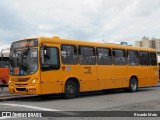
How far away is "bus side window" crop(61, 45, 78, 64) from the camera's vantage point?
59.9ft

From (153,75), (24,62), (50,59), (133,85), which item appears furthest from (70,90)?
(153,75)

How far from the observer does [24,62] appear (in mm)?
17344

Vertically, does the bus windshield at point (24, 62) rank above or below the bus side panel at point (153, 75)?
above

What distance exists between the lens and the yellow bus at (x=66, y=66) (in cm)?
1703

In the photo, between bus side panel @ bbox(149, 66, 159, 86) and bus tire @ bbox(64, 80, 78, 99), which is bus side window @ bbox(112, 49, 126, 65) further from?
bus tire @ bbox(64, 80, 78, 99)

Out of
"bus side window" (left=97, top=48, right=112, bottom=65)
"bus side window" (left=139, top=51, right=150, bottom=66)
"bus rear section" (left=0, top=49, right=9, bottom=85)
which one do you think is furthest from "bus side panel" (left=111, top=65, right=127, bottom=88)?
"bus rear section" (left=0, top=49, right=9, bottom=85)

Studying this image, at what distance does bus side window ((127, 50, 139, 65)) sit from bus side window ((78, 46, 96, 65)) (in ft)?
13.9

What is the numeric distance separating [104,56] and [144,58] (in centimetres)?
533

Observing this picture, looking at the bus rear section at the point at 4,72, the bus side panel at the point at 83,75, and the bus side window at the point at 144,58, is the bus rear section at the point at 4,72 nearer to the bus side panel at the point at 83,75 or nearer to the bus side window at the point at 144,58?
the bus side panel at the point at 83,75

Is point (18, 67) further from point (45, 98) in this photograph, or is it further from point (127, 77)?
point (127, 77)

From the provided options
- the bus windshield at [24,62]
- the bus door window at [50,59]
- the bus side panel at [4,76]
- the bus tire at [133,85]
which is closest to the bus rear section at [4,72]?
the bus side panel at [4,76]

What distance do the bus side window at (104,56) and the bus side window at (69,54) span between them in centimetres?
216

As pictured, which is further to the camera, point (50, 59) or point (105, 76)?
point (105, 76)

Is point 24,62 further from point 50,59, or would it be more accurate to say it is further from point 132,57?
point 132,57
